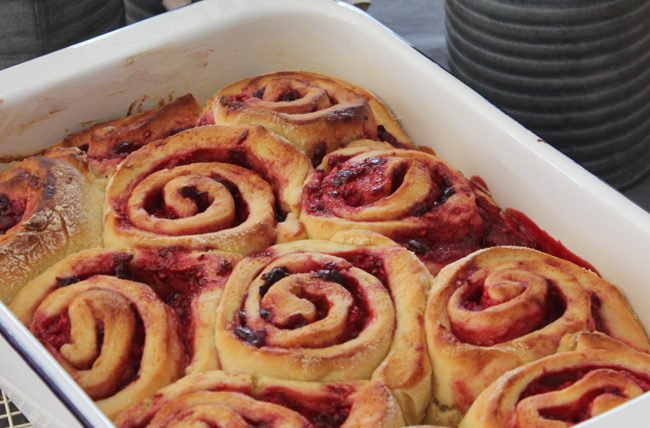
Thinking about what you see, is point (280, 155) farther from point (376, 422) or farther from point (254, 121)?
point (376, 422)

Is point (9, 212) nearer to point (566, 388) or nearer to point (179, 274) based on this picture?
point (179, 274)

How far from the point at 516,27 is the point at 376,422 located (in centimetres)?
104

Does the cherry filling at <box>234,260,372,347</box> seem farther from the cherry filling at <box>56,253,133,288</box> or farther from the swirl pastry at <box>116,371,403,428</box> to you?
the cherry filling at <box>56,253,133,288</box>

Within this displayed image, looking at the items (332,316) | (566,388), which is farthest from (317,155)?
(566,388)

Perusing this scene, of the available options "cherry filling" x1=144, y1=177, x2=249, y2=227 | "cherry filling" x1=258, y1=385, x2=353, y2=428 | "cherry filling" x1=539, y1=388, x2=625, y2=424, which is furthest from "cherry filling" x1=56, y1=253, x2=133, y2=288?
"cherry filling" x1=539, y1=388, x2=625, y2=424

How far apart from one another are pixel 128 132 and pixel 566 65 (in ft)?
2.92

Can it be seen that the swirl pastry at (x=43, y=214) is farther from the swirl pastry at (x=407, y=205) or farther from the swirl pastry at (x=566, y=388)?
the swirl pastry at (x=566, y=388)

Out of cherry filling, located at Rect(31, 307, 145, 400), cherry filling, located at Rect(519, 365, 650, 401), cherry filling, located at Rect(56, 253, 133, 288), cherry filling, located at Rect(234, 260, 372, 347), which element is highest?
cherry filling, located at Rect(519, 365, 650, 401)

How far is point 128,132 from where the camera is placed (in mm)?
2070

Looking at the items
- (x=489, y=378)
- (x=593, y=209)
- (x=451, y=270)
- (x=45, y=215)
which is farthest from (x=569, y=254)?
(x=45, y=215)

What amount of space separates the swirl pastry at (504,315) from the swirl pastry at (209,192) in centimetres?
32

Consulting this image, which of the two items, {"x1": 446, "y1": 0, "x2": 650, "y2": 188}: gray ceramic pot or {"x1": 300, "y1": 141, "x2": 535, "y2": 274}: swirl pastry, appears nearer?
{"x1": 300, "y1": 141, "x2": 535, "y2": 274}: swirl pastry

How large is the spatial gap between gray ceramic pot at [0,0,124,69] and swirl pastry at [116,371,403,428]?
1.25 m

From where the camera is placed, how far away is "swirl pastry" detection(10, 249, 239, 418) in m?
1.57
